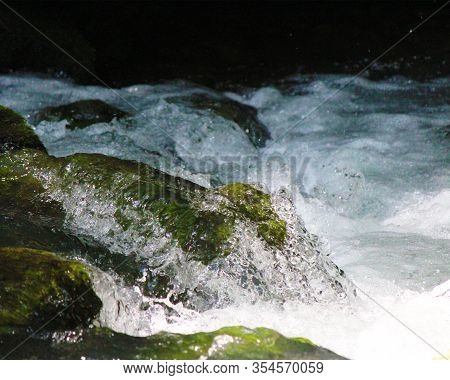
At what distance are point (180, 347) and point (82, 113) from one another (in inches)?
142

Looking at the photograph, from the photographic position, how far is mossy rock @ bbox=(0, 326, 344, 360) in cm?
214

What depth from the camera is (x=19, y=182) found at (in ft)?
11.1

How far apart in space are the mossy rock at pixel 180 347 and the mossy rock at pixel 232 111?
345 centimetres

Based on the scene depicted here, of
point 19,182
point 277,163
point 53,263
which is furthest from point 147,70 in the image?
point 53,263

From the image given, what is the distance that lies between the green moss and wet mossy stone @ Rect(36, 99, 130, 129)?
243cm

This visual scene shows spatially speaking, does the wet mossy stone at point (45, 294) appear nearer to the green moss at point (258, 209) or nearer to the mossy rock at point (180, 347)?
the mossy rock at point (180, 347)

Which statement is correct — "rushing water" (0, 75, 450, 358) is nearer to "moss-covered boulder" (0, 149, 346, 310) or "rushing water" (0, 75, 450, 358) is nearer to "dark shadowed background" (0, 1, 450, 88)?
"moss-covered boulder" (0, 149, 346, 310)

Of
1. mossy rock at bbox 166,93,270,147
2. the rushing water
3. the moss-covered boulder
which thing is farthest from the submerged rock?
mossy rock at bbox 166,93,270,147

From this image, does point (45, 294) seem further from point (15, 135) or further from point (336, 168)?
point (336, 168)

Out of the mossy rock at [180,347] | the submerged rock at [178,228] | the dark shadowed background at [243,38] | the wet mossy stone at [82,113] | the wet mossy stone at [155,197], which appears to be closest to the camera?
the mossy rock at [180,347]

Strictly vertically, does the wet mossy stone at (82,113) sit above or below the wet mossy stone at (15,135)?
above

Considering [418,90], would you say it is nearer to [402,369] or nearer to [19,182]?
[19,182]

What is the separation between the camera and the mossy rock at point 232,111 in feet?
18.7

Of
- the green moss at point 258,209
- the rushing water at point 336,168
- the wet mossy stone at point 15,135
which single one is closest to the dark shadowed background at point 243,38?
the rushing water at point 336,168
